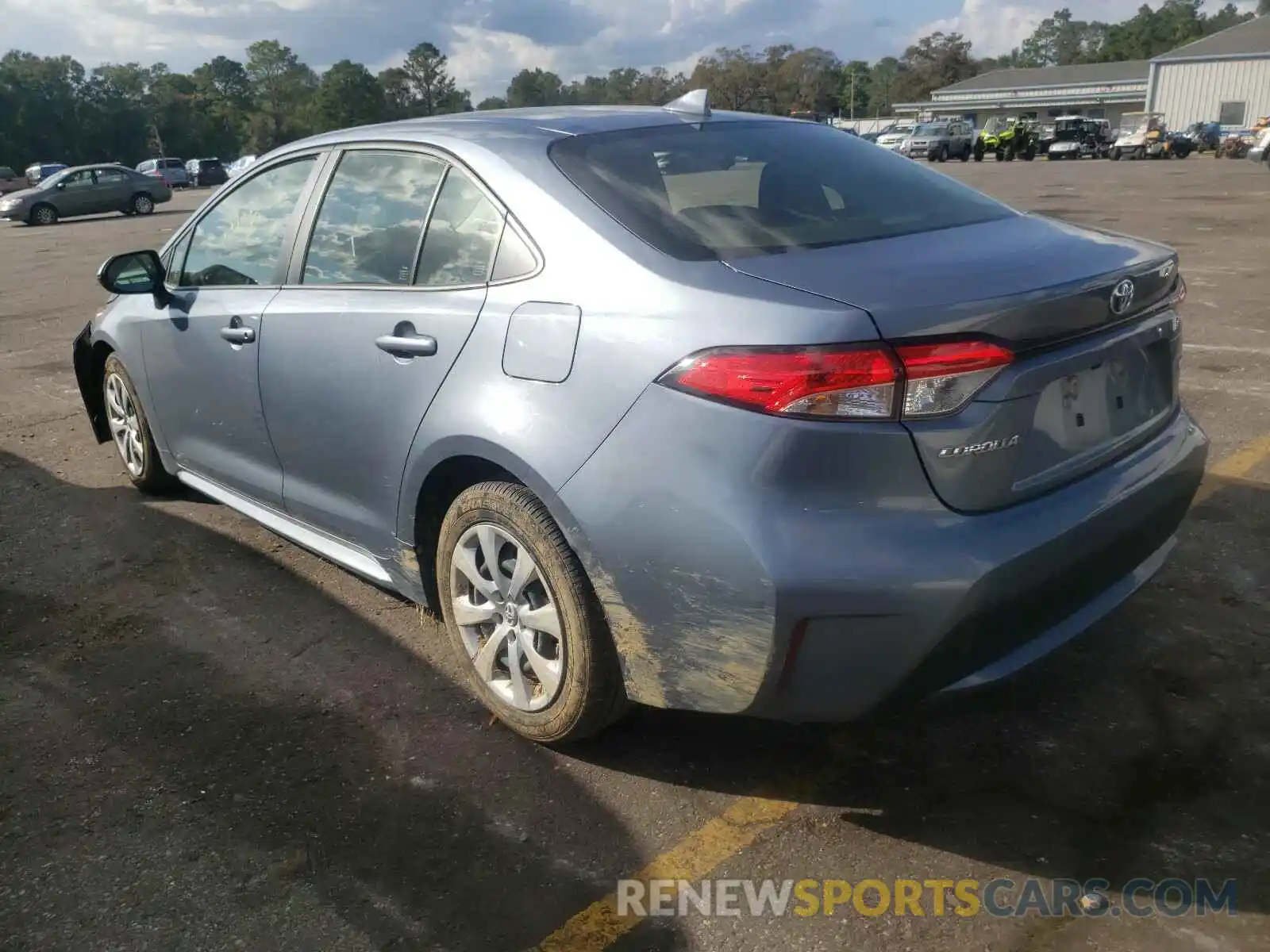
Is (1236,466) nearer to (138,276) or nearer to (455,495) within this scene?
(455,495)

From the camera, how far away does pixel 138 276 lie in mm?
4406

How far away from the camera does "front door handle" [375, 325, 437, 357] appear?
2975 mm

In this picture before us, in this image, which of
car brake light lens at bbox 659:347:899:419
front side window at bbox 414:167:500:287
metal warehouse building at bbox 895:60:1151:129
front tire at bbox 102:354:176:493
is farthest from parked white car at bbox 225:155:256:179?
metal warehouse building at bbox 895:60:1151:129

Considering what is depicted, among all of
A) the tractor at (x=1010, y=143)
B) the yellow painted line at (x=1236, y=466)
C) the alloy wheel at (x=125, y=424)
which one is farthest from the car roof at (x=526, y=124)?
the tractor at (x=1010, y=143)

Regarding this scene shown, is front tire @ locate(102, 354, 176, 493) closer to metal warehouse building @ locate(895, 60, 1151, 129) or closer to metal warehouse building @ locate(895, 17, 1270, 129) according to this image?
metal warehouse building @ locate(895, 17, 1270, 129)

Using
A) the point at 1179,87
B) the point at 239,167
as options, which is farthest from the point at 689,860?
the point at 1179,87

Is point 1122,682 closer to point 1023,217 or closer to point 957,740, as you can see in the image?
point 957,740

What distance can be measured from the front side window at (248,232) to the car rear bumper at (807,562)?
1.91 meters

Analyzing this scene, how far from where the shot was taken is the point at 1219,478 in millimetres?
4832

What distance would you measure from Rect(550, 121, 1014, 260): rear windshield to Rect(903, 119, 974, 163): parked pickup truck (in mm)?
45813

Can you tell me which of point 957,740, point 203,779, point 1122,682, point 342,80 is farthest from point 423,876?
point 342,80

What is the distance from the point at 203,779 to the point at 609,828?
1158mm

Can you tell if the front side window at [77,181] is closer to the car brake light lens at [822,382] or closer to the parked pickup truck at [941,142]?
the parked pickup truck at [941,142]

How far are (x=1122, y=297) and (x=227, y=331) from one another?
2.99 meters
